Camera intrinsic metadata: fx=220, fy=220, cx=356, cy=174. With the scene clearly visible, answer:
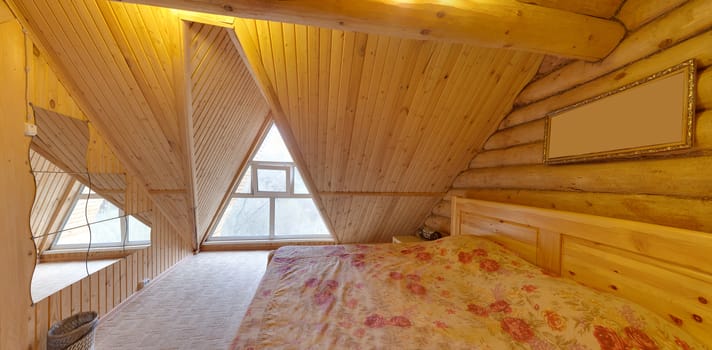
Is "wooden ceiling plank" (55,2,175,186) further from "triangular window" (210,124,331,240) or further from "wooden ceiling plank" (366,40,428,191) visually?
"wooden ceiling plank" (366,40,428,191)

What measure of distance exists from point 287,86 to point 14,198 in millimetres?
1881

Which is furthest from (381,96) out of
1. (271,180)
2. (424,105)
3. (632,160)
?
(271,180)

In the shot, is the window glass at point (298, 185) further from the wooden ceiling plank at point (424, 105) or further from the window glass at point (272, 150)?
the wooden ceiling plank at point (424, 105)

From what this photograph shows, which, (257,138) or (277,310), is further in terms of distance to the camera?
(257,138)

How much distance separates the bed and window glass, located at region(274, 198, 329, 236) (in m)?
2.61

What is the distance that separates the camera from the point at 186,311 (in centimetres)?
224

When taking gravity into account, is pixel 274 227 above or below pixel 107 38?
below

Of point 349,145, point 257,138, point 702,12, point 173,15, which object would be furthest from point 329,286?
point 257,138

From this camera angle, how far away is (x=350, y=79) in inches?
70.5

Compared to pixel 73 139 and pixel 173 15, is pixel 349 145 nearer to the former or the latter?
pixel 173 15

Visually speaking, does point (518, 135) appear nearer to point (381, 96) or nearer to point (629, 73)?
point (629, 73)

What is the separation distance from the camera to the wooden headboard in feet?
2.80

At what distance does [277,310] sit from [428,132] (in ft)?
6.51

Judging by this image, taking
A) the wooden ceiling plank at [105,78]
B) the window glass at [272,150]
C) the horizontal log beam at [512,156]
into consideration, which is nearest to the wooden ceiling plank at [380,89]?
the horizontal log beam at [512,156]
